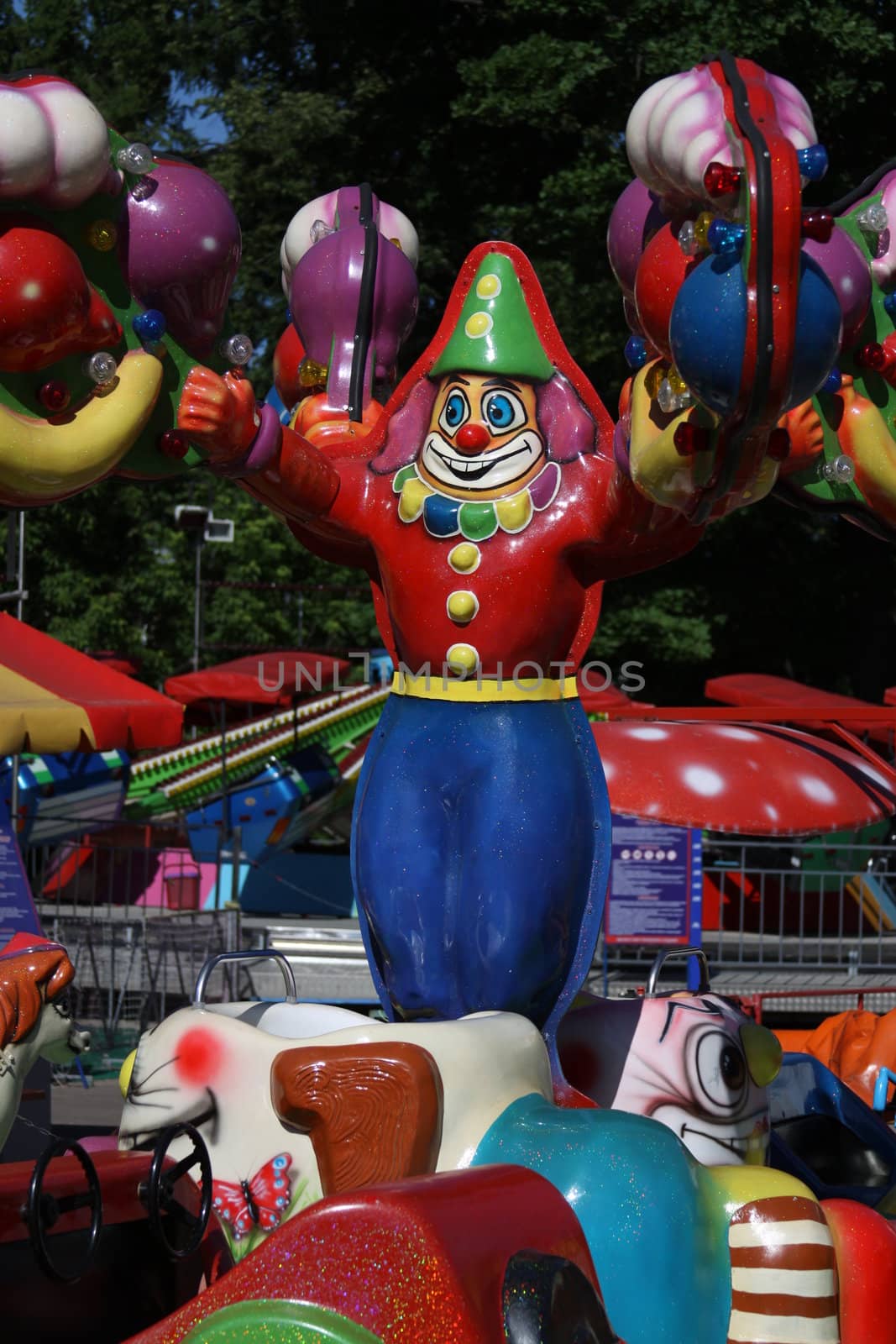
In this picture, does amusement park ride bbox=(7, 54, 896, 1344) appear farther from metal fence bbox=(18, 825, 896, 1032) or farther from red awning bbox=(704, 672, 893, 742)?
red awning bbox=(704, 672, 893, 742)

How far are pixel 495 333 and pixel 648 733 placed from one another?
4.19 meters

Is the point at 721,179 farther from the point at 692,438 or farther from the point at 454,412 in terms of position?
the point at 454,412

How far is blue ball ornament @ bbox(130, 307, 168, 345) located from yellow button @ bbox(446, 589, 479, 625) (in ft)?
3.21

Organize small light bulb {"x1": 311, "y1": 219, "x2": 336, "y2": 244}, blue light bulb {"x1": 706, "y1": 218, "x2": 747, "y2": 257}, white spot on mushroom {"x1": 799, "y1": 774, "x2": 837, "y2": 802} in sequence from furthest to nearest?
1. white spot on mushroom {"x1": 799, "y1": 774, "x2": 837, "y2": 802}
2. small light bulb {"x1": 311, "y1": 219, "x2": 336, "y2": 244}
3. blue light bulb {"x1": 706, "y1": 218, "x2": 747, "y2": 257}

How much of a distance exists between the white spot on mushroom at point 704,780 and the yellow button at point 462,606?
3911 millimetres

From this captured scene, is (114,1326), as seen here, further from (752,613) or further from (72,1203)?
(752,613)

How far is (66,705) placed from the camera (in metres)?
7.75

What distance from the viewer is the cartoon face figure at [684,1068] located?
170 inches

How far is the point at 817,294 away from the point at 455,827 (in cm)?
157

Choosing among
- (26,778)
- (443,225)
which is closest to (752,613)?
(443,225)

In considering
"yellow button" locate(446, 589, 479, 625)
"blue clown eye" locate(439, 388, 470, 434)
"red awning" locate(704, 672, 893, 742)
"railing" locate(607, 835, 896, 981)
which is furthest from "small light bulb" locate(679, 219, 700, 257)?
"red awning" locate(704, 672, 893, 742)

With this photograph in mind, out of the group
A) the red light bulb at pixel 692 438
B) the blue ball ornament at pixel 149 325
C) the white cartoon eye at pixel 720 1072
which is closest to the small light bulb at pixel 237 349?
the blue ball ornament at pixel 149 325

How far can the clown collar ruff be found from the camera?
430 centimetres

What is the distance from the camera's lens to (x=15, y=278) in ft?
12.3
